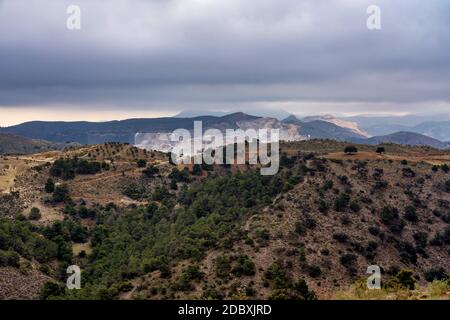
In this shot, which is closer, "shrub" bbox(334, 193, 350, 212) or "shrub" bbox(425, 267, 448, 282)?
"shrub" bbox(425, 267, 448, 282)

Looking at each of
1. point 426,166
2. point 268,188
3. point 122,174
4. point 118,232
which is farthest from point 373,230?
point 122,174

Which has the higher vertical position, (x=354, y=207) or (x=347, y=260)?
(x=354, y=207)

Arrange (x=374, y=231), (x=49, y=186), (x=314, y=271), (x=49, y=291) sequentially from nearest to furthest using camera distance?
(x=49, y=291) → (x=314, y=271) → (x=374, y=231) → (x=49, y=186)

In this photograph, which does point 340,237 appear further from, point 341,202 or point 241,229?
point 241,229

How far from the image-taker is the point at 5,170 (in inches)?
4803

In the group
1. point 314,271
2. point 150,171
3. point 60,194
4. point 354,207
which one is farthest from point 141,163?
point 314,271

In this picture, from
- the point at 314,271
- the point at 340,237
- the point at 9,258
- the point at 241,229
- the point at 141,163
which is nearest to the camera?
the point at 314,271

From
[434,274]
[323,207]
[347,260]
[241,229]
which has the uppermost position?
[323,207]

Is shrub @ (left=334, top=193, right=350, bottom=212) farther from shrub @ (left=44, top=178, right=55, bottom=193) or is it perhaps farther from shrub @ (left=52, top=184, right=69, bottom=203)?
shrub @ (left=44, top=178, right=55, bottom=193)

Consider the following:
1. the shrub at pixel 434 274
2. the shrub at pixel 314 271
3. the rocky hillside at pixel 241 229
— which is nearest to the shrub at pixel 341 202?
the rocky hillside at pixel 241 229

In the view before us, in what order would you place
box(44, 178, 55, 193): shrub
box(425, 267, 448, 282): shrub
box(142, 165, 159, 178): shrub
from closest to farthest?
box(425, 267, 448, 282): shrub
box(44, 178, 55, 193): shrub
box(142, 165, 159, 178): shrub

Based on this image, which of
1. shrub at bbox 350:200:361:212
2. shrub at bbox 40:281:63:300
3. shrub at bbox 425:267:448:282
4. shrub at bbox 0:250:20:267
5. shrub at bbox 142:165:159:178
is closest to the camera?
shrub at bbox 40:281:63:300

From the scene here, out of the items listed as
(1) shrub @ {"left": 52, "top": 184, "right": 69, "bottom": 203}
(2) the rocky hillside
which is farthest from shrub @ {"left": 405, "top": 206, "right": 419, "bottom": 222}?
(1) shrub @ {"left": 52, "top": 184, "right": 69, "bottom": 203}
